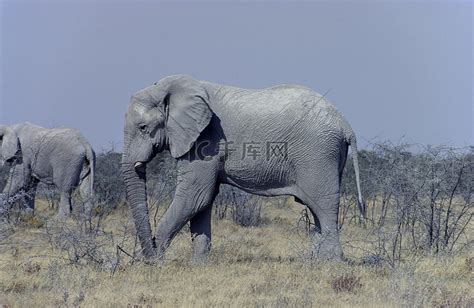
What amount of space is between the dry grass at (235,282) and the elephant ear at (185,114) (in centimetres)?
126

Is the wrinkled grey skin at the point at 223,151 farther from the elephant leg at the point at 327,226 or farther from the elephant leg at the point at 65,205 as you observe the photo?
the elephant leg at the point at 65,205

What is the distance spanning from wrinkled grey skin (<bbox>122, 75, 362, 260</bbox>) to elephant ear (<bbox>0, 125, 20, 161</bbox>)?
7.15 metres

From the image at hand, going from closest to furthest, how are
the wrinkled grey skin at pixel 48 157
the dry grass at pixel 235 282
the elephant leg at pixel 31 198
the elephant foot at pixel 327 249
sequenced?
the dry grass at pixel 235 282 < the elephant foot at pixel 327 249 < the elephant leg at pixel 31 198 < the wrinkled grey skin at pixel 48 157

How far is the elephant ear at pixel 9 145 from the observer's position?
1597 cm

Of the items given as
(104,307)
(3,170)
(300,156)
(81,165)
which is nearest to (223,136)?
(300,156)

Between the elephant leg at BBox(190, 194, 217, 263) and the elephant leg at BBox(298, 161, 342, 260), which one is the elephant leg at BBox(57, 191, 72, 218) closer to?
the elephant leg at BBox(190, 194, 217, 263)

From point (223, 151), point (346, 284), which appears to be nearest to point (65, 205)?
point (223, 151)

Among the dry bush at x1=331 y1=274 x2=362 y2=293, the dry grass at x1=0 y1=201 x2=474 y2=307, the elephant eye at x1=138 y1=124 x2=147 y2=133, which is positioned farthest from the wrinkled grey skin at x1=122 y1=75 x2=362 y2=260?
the dry bush at x1=331 y1=274 x2=362 y2=293

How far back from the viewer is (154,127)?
945 cm

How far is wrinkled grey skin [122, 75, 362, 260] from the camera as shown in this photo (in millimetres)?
9367

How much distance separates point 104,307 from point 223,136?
339cm

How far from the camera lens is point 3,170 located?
68.4 ft

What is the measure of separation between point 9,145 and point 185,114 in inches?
301

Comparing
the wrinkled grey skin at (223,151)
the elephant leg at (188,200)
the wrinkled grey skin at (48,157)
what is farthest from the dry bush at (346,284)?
the wrinkled grey skin at (48,157)
